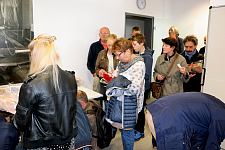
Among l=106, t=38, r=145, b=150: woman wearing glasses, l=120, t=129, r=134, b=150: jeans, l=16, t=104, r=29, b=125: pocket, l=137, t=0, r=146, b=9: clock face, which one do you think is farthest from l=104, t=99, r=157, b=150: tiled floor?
l=137, t=0, r=146, b=9: clock face

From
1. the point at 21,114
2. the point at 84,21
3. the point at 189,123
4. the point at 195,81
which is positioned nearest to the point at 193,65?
the point at 195,81

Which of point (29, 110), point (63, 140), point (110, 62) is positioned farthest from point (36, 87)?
point (110, 62)

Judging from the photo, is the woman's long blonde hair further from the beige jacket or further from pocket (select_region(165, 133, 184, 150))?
the beige jacket

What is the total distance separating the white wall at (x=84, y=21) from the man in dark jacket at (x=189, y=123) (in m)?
2.81

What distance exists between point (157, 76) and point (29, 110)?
2.16 metres

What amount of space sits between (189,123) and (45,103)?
1.12 meters

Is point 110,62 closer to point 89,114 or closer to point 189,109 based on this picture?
point 89,114

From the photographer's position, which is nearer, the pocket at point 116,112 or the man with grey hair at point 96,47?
the pocket at point 116,112

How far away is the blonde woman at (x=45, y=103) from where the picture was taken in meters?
1.35

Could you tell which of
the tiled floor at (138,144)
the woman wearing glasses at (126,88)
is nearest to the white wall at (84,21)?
the tiled floor at (138,144)

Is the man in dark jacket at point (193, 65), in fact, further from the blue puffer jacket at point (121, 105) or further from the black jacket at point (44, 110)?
the black jacket at point (44, 110)

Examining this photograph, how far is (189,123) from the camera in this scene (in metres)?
1.50

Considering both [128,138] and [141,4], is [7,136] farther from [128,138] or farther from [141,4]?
[141,4]

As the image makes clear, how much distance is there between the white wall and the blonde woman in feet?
7.39
